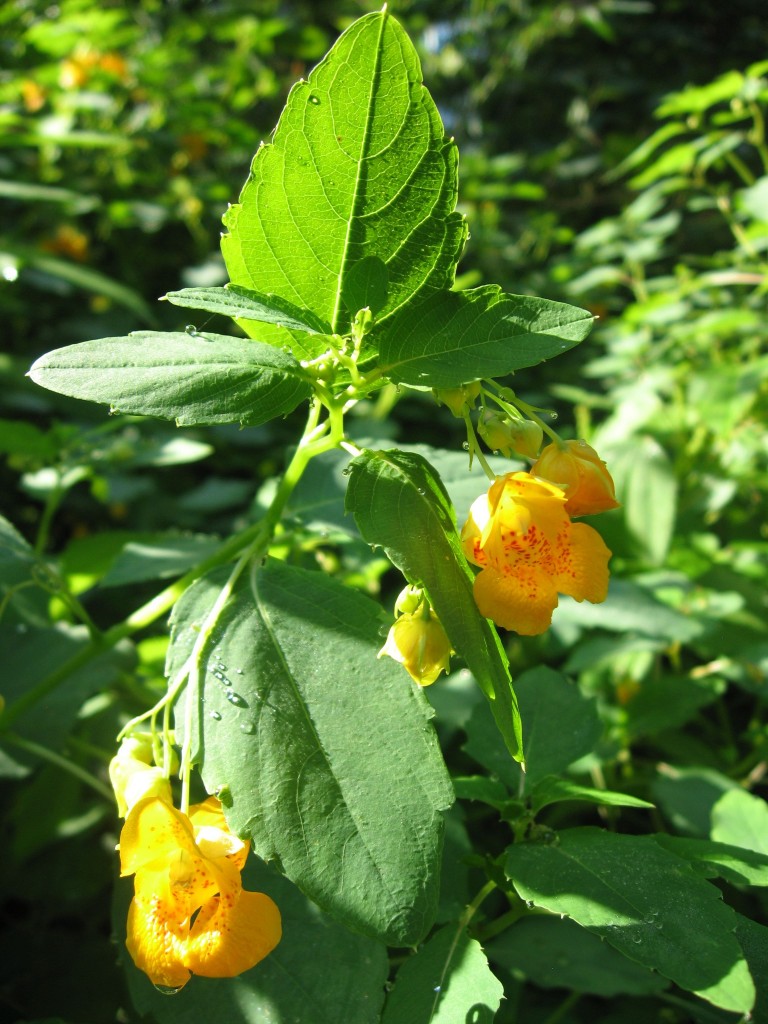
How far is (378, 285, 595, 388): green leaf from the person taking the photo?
0.66m

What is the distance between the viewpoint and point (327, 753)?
665 millimetres

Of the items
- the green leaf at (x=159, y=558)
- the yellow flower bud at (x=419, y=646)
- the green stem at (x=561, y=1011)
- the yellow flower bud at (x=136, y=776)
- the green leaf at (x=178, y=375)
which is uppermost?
the green leaf at (x=178, y=375)

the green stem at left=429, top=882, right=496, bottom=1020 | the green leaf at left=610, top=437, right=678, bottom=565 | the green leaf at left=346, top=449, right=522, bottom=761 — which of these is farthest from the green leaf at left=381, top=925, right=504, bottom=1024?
the green leaf at left=610, top=437, right=678, bottom=565

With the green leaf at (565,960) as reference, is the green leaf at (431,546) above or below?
above

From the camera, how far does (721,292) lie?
2645 mm

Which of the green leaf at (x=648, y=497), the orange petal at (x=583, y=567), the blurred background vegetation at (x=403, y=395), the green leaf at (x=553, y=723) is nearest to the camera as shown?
the orange petal at (x=583, y=567)

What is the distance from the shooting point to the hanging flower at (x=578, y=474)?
0.73 m

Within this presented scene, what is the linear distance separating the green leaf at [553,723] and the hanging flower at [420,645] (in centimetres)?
27

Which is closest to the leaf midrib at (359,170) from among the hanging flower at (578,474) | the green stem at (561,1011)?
the hanging flower at (578,474)

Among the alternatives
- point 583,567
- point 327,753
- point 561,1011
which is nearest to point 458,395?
point 583,567

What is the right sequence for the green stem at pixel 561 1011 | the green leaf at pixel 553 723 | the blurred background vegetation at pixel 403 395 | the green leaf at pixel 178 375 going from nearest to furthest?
1. the green leaf at pixel 178 375
2. the green leaf at pixel 553 723
3. the green stem at pixel 561 1011
4. the blurred background vegetation at pixel 403 395

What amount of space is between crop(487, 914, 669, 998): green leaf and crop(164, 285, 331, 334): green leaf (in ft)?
2.34

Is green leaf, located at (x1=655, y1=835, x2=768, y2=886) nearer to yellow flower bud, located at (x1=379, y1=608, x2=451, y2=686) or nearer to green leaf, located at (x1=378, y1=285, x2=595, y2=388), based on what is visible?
yellow flower bud, located at (x1=379, y1=608, x2=451, y2=686)

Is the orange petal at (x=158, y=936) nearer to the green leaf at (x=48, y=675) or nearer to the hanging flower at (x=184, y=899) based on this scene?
the hanging flower at (x=184, y=899)
